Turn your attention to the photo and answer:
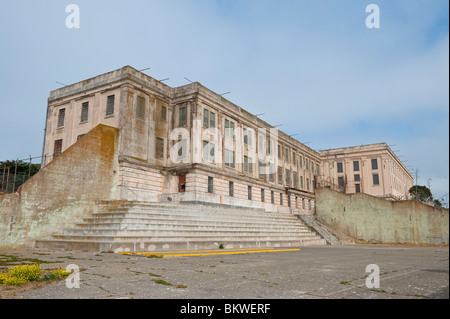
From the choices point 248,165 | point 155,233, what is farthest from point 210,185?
point 155,233

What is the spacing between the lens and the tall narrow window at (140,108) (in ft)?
91.8

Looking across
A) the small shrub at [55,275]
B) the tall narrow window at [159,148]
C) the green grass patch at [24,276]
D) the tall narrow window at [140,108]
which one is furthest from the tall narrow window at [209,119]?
the green grass patch at [24,276]

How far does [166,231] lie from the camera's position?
615 inches

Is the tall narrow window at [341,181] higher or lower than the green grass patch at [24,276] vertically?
higher

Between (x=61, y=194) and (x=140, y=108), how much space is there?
12.5 meters

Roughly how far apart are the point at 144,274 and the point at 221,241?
33.2 feet

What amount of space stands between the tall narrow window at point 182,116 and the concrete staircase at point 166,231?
1106cm

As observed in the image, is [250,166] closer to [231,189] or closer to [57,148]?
[231,189]

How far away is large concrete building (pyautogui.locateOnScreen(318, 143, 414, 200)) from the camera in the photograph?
5841cm

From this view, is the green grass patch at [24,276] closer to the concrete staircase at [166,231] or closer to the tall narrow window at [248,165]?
the concrete staircase at [166,231]

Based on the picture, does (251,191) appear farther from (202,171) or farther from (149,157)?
(149,157)

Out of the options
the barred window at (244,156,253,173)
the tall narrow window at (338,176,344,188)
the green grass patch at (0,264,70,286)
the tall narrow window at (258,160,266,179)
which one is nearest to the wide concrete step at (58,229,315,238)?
the green grass patch at (0,264,70,286)

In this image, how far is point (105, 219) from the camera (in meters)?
16.5
